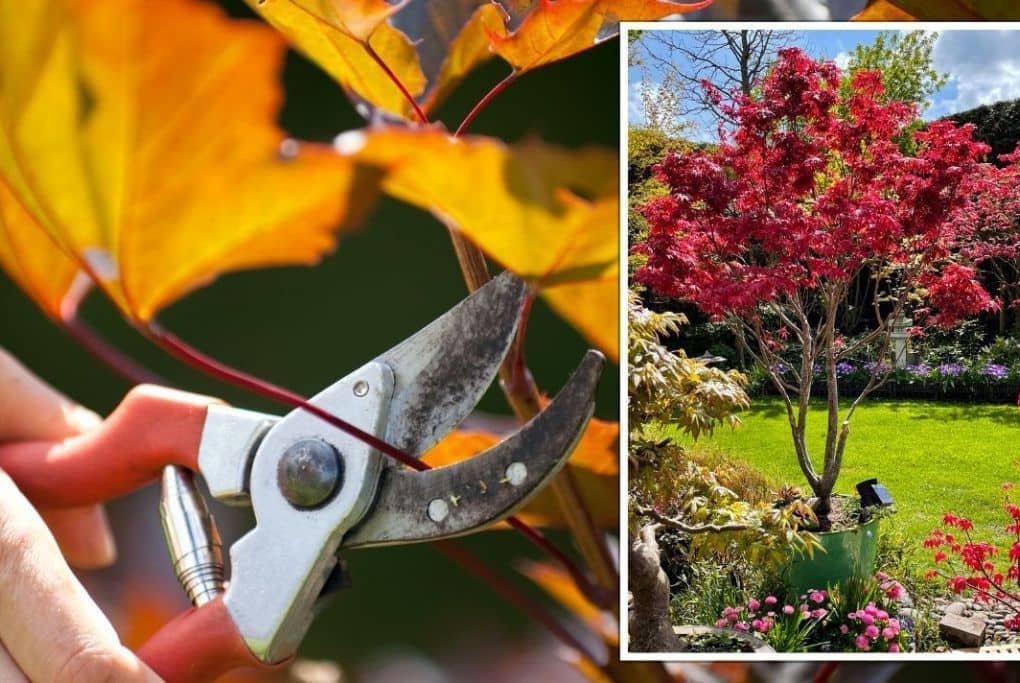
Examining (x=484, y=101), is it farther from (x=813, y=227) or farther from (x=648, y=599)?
(x=648, y=599)

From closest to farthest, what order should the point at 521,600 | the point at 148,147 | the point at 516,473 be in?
1. the point at 516,473
2. the point at 148,147
3. the point at 521,600

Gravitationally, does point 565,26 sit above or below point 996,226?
above

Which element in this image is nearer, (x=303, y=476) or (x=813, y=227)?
(x=303, y=476)

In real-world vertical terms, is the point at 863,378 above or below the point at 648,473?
above

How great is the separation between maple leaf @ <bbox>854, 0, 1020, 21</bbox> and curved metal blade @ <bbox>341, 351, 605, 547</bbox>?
533 millimetres

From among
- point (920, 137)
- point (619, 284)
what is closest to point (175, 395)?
point (619, 284)

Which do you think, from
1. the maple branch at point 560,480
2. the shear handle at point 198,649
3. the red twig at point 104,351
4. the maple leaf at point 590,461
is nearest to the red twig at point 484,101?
the maple branch at point 560,480

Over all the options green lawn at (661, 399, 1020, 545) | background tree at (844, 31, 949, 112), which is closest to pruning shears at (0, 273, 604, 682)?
green lawn at (661, 399, 1020, 545)

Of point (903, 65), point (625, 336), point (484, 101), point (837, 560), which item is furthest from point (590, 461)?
point (903, 65)

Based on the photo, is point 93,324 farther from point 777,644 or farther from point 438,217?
point 777,644

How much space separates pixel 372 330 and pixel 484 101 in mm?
293

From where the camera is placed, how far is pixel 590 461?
116 centimetres

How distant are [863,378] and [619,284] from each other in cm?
28

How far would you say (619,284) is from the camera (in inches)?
45.0
